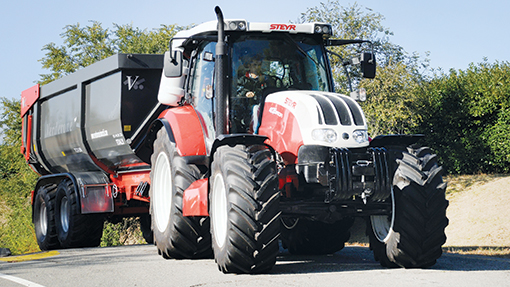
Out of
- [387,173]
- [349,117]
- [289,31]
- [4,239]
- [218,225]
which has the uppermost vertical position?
[289,31]

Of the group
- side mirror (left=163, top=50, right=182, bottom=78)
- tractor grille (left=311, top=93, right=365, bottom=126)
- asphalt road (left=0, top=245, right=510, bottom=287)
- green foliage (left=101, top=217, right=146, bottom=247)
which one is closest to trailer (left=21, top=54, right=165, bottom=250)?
side mirror (left=163, top=50, right=182, bottom=78)

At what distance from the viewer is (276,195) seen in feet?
22.1

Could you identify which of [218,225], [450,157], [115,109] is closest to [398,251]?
[218,225]

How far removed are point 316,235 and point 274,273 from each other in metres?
2.83

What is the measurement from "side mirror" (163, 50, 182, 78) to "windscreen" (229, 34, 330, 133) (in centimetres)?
78

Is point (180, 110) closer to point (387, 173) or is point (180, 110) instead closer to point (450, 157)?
point (387, 173)

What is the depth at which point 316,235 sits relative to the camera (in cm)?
991

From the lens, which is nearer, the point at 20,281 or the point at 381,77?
the point at 20,281

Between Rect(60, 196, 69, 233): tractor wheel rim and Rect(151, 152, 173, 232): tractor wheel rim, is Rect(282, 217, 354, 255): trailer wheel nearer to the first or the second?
Rect(151, 152, 173, 232): tractor wheel rim

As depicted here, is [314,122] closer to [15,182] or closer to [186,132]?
[186,132]

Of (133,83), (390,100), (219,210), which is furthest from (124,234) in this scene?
(219,210)

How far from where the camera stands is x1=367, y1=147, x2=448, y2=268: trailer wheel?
7094 mm

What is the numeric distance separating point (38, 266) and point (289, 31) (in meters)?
4.94

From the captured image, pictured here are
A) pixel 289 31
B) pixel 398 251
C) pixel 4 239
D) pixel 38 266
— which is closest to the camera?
pixel 398 251
